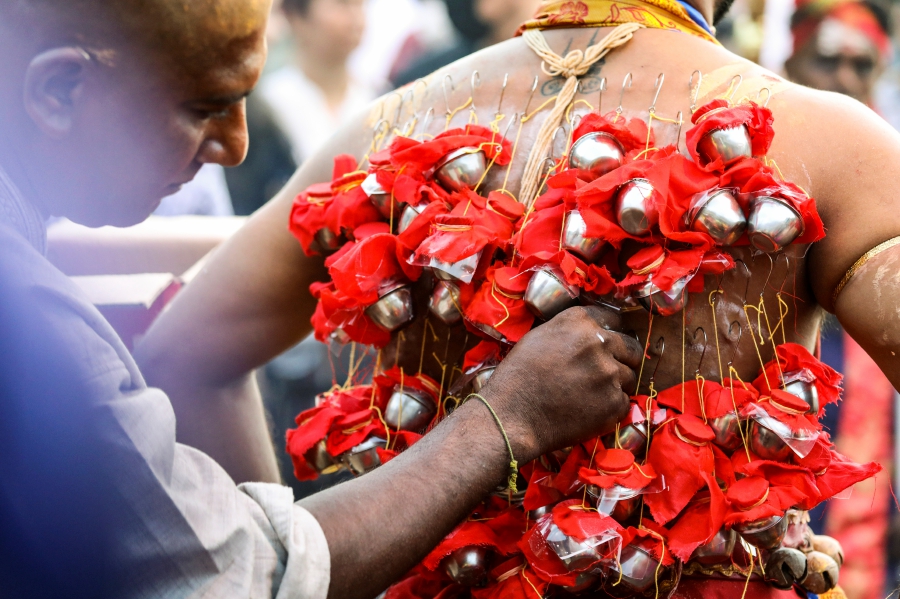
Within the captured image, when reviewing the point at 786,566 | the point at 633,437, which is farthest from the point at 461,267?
the point at 786,566

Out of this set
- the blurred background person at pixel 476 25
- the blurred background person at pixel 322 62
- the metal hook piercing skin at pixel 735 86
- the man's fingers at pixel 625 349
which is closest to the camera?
the man's fingers at pixel 625 349

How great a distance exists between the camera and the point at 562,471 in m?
1.57

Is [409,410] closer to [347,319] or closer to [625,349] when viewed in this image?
[347,319]

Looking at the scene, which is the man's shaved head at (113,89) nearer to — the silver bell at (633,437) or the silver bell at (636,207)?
the silver bell at (636,207)

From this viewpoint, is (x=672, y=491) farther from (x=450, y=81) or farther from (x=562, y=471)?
(x=450, y=81)

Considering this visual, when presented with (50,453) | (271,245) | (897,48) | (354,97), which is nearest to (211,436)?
(271,245)

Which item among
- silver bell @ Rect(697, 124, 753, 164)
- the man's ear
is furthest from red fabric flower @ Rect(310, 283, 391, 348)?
silver bell @ Rect(697, 124, 753, 164)

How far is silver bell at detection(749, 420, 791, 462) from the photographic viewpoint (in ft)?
4.90

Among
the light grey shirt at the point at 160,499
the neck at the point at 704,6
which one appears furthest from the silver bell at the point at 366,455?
the neck at the point at 704,6

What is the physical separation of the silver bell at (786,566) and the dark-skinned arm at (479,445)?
0.43 metres

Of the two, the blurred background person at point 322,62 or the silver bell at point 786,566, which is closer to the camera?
the silver bell at point 786,566

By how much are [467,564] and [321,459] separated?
1.33ft

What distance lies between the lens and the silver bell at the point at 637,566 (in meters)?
1.49

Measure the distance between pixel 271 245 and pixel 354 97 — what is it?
4.07m
